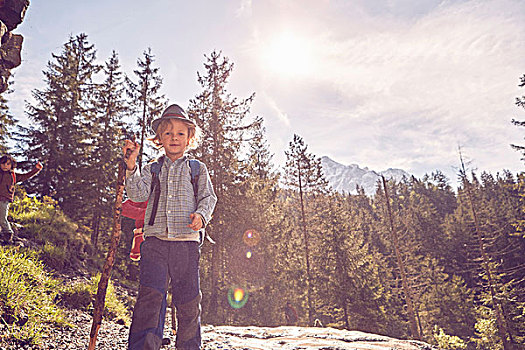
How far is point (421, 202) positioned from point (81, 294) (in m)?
62.4

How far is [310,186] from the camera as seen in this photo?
28.3 m

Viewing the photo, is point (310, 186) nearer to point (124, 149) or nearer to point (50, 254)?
point (50, 254)

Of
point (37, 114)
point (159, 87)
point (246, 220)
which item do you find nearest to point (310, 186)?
point (246, 220)

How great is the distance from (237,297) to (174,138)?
20034 millimetres

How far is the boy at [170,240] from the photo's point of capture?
259 cm

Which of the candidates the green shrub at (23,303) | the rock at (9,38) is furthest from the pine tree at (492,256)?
the rock at (9,38)

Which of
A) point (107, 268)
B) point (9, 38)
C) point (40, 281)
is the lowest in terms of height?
point (107, 268)

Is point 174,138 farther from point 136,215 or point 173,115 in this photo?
point 136,215

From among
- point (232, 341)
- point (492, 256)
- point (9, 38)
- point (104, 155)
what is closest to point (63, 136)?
point (104, 155)

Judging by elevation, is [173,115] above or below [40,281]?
above

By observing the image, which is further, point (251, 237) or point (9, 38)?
point (251, 237)

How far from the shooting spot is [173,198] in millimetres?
3076

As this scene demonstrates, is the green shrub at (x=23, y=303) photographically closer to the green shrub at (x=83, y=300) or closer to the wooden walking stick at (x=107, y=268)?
the green shrub at (x=83, y=300)

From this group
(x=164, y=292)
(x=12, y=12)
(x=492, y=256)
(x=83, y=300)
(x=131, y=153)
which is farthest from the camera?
(x=492, y=256)
